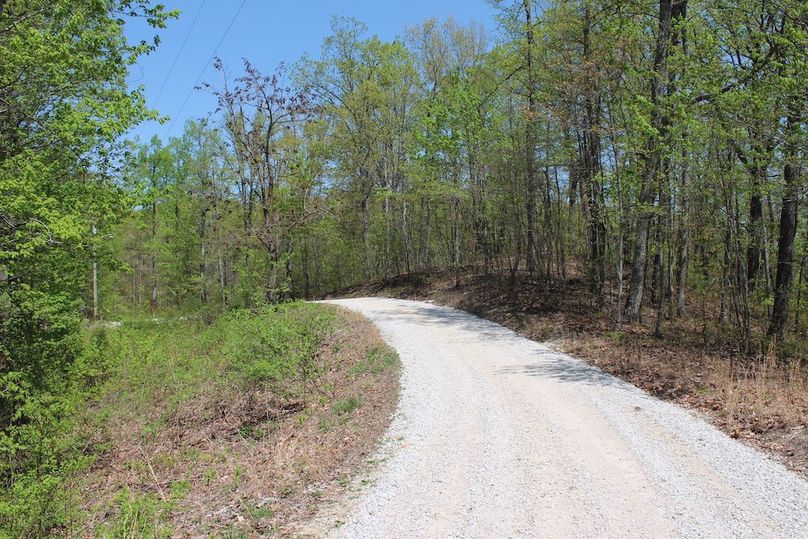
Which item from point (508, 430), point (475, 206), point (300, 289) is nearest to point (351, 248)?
point (300, 289)

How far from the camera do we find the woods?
10055 mm

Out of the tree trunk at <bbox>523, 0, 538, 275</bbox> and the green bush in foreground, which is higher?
the tree trunk at <bbox>523, 0, 538, 275</bbox>

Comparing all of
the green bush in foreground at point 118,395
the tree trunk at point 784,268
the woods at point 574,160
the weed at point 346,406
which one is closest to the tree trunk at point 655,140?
the woods at point 574,160

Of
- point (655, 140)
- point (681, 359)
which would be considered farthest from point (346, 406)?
point (655, 140)

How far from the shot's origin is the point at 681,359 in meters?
10.1

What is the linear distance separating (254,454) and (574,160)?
13.4 m

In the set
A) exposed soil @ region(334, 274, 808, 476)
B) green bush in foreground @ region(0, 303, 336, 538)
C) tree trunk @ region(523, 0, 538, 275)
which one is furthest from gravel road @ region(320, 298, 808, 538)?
tree trunk @ region(523, 0, 538, 275)

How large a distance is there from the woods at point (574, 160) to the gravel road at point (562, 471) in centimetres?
533

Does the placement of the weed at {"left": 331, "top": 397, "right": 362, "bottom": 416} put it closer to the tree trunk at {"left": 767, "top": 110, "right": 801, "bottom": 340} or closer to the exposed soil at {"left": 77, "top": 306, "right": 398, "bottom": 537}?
the exposed soil at {"left": 77, "top": 306, "right": 398, "bottom": 537}

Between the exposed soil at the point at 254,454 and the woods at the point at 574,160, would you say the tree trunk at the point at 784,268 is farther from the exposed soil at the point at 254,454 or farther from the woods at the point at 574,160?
the exposed soil at the point at 254,454

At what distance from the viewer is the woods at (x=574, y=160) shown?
10055 millimetres

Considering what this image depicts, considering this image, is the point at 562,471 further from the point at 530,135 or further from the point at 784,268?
the point at 530,135

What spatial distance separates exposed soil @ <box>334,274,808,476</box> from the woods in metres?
0.66

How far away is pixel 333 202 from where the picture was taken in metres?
22.1
